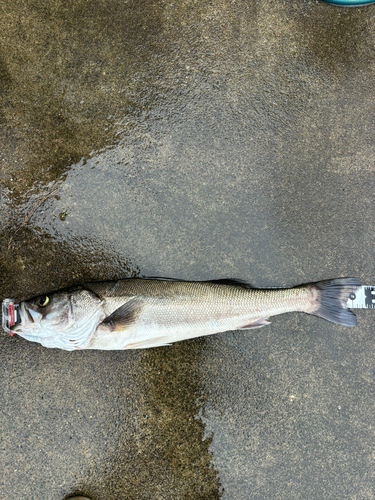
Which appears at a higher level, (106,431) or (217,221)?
(217,221)

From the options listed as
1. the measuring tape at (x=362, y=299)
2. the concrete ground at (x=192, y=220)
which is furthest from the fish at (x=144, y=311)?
the measuring tape at (x=362, y=299)

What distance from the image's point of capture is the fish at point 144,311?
2.79 meters

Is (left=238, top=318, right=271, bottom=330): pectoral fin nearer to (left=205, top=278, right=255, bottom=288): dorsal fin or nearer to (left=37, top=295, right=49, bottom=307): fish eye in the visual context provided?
(left=205, top=278, right=255, bottom=288): dorsal fin

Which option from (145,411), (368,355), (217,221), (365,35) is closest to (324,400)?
(368,355)

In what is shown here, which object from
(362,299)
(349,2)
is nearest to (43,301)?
(362,299)

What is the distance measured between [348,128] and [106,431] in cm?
429

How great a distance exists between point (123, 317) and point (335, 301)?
2.15m

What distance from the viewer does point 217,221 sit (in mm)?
3305

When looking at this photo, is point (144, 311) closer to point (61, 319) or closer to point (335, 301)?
point (61, 319)

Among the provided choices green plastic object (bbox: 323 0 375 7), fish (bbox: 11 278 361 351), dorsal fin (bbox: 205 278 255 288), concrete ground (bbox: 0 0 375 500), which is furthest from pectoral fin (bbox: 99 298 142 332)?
green plastic object (bbox: 323 0 375 7)

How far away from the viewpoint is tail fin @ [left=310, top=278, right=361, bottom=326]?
3.06 metres

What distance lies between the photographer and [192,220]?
330 cm

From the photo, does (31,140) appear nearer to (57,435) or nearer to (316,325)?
(57,435)

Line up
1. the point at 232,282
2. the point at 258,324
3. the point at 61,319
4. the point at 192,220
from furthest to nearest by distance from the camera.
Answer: the point at 192,220 → the point at 232,282 → the point at 258,324 → the point at 61,319
